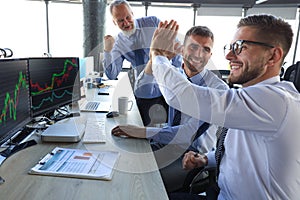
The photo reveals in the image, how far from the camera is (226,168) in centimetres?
116

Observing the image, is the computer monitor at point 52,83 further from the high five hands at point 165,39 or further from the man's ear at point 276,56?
the man's ear at point 276,56

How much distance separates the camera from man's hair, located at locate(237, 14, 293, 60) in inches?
39.2

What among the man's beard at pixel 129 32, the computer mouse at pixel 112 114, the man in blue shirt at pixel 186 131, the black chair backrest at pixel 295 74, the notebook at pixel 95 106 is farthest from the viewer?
the man's beard at pixel 129 32

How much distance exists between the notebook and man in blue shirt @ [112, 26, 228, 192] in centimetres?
57

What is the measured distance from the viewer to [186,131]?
1562 millimetres

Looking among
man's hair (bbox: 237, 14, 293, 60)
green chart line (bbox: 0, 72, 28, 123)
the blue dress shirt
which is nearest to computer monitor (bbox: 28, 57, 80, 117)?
green chart line (bbox: 0, 72, 28, 123)

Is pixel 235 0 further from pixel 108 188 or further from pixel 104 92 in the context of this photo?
pixel 108 188

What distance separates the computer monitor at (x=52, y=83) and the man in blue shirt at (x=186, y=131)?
1.48 ft

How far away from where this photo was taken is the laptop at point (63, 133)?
4.20ft

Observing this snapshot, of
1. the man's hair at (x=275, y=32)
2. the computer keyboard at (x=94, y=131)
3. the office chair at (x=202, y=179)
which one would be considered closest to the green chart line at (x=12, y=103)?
the computer keyboard at (x=94, y=131)

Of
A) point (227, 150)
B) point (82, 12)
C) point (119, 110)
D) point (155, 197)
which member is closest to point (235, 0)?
point (82, 12)

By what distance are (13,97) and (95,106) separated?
986mm

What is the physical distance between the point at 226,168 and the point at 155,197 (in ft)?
1.54

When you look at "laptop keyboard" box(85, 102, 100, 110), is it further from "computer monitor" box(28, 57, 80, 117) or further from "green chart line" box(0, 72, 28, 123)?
"green chart line" box(0, 72, 28, 123)
